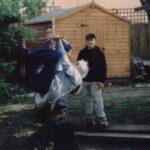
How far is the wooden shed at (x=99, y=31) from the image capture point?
18.9 m

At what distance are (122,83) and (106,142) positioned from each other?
10.3 metres

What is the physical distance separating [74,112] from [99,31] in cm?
731

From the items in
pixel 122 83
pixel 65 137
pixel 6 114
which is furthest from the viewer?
pixel 122 83

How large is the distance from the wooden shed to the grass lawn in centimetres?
312

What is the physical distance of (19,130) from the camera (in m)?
10.5

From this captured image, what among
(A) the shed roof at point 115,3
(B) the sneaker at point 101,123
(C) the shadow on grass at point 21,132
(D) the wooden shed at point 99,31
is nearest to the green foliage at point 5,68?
(C) the shadow on grass at point 21,132

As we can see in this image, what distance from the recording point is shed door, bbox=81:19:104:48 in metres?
19.1

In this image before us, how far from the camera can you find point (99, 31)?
19328 mm

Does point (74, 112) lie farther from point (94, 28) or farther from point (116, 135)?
point (94, 28)

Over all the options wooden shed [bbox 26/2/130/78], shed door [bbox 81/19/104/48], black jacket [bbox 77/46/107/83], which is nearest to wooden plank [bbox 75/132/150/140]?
black jacket [bbox 77/46/107/83]

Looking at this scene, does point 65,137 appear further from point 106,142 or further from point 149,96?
point 149,96

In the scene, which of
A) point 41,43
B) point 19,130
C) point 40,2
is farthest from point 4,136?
point 40,2

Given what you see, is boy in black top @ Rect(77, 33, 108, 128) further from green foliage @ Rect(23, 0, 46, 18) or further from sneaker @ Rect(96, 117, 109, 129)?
green foliage @ Rect(23, 0, 46, 18)

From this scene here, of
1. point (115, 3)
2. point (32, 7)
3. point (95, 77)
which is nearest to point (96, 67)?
point (95, 77)
